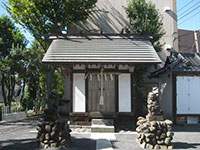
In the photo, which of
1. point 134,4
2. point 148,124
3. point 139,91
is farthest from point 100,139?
point 134,4

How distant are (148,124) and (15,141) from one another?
5.46 meters

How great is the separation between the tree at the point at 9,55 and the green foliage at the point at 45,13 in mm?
1937

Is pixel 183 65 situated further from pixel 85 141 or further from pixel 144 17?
pixel 85 141

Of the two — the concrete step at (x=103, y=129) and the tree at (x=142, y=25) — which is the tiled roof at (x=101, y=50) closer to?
the concrete step at (x=103, y=129)

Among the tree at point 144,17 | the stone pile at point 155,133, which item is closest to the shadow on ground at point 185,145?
the stone pile at point 155,133

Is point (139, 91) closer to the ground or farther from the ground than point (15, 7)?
closer to the ground

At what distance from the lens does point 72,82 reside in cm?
962

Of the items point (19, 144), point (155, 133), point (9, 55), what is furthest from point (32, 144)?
point (9, 55)

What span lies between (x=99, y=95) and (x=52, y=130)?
3872 mm

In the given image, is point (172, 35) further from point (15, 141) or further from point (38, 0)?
point (15, 141)

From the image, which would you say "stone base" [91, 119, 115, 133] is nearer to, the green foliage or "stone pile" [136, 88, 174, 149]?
"stone pile" [136, 88, 174, 149]

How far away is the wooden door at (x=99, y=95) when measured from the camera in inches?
373

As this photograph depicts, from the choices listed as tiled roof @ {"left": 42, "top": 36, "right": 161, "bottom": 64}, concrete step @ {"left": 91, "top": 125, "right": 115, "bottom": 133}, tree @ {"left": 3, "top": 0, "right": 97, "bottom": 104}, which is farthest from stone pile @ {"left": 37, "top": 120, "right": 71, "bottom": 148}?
tree @ {"left": 3, "top": 0, "right": 97, "bottom": 104}

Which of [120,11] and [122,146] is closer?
[122,146]
